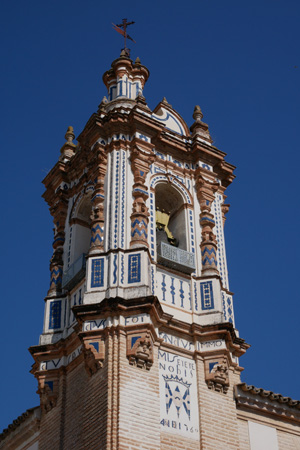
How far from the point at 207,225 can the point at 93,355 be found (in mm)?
4833

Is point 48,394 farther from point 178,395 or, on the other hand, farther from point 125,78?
point 125,78

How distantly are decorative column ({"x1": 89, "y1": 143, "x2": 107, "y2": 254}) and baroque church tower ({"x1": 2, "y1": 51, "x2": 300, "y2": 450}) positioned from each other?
28 millimetres

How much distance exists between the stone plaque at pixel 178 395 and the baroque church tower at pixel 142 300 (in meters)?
0.02

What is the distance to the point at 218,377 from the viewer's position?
1575 centimetres

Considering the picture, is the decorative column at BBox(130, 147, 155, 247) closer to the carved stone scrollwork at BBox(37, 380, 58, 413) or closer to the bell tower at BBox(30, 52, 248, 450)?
the bell tower at BBox(30, 52, 248, 450)

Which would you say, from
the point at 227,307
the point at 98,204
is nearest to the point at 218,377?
the point at 227,307

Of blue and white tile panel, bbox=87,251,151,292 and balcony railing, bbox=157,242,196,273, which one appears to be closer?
blue and white tile panel, bbox=87,251,151,292

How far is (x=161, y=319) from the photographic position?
1590 cm

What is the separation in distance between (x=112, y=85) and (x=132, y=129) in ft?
9.11

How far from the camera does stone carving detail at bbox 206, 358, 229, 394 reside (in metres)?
15.7

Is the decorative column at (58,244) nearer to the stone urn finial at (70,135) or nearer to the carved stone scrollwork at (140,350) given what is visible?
the stone urn finial at (70,135)

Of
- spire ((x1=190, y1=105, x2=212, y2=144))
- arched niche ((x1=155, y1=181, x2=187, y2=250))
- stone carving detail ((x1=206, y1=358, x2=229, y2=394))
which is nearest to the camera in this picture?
stone carving detail ((x1=206, y1=358, x2=229, y2=394))

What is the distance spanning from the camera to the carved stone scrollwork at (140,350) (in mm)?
14938

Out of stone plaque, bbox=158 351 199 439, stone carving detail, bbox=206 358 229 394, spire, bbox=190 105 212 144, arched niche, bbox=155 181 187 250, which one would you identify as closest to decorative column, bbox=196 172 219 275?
arched niche, bbox=155 181 187 250
